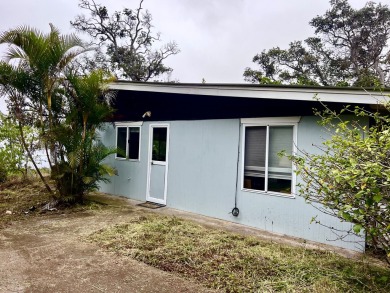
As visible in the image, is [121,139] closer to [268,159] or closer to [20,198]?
[20,198]

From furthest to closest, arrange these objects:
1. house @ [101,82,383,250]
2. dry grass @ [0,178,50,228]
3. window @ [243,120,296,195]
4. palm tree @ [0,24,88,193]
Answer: dry grass @ [0,178,50,228] < palm tree @ [0,24,88,193] < window @ [243,120,296,195] < house @ [101,82,383,250]

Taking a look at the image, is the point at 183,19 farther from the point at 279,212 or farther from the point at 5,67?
the point at 279,212

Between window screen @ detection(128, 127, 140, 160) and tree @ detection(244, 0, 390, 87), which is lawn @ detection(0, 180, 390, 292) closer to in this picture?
window screen @ detection(128, 127, 140, 160)

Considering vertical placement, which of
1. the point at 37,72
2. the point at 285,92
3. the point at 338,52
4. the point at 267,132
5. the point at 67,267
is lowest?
the point at 67,267

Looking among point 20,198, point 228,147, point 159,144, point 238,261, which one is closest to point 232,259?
point 238,261

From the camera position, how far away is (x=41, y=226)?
18.0ft

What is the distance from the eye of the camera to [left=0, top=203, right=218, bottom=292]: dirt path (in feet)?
10.6

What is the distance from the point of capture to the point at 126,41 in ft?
79.8

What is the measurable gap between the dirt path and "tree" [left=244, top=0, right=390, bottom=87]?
17.1m

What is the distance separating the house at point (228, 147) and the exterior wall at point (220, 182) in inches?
0.7

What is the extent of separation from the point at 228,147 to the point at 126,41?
833 inches

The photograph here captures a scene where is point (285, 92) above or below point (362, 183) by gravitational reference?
above

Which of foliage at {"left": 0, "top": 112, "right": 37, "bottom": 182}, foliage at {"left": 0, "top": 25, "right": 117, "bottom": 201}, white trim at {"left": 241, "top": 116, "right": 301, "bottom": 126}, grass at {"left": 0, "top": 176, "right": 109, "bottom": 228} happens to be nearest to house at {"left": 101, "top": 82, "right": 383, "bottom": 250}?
white trim at {"left": 241, "top": 116, "right": 301, "bottom": 126}

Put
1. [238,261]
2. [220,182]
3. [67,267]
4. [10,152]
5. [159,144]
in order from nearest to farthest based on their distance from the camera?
[67,267] → [238,261] → [220,182] → [159,144] → [10,152]
